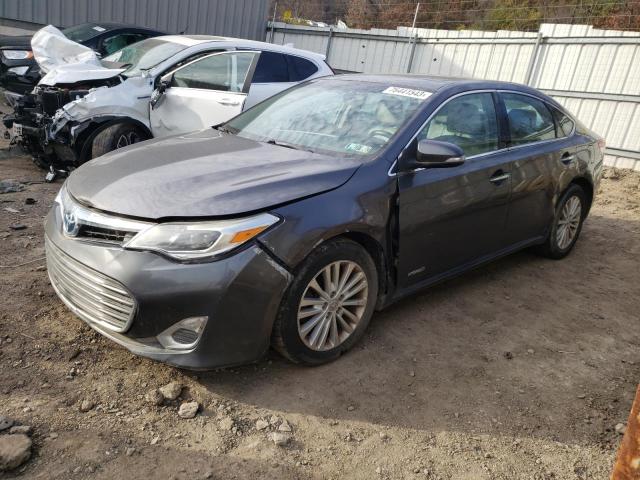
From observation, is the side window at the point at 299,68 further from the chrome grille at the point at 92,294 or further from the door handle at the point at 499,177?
the chrome grille at the point at 92,294

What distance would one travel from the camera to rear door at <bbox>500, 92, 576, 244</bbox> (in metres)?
4.02

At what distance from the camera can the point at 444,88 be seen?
356cm

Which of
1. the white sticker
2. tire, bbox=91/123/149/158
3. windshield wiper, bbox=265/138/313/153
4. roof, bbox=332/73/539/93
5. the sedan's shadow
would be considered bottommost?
the sedan's shadow

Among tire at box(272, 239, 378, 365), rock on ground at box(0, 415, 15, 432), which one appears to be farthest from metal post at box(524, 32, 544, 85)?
rock on ground at box(0, 415, 15, 432)

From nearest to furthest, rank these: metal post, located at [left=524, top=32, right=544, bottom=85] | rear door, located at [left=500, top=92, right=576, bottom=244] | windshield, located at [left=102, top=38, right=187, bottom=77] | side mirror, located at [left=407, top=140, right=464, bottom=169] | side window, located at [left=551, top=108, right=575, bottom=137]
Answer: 1. side mirror, located at [left=407, top=140, right=464, bottom=169]
2. rear door, located at [left=500, top=92, right=576, bottom=244]
3. side window, located at [left=551, top=108, right=575, bottom=137]
4. windshield, located at [left=102, top=38, right=187, bottom=77]
5. metal post, located at [left=524, top=32, right=544, bottom=85]

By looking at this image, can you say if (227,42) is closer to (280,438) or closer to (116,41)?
(116,41)

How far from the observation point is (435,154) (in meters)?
3.09

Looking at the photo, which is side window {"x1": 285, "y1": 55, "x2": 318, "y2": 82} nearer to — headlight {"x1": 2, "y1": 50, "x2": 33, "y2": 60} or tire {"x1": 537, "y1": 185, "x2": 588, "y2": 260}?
tire {"x1": 537, "y1": 185, "x2": 588, "y2": 260}

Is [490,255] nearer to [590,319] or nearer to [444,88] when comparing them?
[590,319]

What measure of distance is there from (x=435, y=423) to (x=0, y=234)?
12.1ft

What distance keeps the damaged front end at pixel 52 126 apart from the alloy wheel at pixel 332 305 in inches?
160

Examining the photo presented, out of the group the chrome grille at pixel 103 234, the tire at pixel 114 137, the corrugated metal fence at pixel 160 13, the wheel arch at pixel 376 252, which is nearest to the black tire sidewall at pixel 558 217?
the wheel arch at pixel 376 252

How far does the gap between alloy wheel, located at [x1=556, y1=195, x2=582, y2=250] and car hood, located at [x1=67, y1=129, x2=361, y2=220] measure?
8.92 feet

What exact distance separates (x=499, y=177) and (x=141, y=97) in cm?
419
